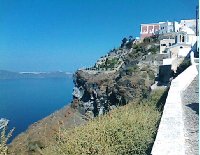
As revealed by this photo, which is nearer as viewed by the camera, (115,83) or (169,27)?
(115,83)

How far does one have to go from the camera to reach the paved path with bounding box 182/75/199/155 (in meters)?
8.28

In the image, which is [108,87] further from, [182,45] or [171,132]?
[171,132]

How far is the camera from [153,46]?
174 ft

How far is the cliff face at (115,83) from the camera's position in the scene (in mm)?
31462

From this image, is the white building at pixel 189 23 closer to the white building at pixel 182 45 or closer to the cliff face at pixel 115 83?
the cliff face at pixel 115 83

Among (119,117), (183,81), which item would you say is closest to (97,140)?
(119,117)

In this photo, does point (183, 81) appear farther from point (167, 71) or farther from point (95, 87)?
point (95, 87)

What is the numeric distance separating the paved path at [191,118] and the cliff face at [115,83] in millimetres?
12328

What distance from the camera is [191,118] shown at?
10.7 m

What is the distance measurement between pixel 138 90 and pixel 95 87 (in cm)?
1659

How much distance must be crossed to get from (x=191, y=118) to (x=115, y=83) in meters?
28.3

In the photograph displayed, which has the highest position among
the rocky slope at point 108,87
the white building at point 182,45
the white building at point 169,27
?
the white building at point 169,27

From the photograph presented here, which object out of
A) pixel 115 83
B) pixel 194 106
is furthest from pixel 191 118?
pixel 115 83

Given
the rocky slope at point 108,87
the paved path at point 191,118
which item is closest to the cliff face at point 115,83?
the rocky slope at point 108,87
